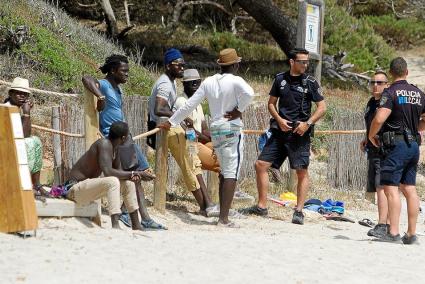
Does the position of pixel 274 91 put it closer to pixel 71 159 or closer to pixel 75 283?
pixel 71 159

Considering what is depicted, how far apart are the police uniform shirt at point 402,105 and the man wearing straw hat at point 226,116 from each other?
4.12 ft

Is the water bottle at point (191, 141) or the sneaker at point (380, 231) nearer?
the sneaker at point (380, 231)

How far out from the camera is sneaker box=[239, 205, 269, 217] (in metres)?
9.37

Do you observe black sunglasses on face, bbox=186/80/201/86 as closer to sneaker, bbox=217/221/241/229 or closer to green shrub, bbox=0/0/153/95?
sneaker, bbox=217/221/241/229

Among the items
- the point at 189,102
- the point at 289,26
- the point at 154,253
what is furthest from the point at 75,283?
the point at 289,26

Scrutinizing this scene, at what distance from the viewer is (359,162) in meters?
12.1

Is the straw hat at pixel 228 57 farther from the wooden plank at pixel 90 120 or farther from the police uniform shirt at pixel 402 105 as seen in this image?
the police uniform shirt at pixel 402 105

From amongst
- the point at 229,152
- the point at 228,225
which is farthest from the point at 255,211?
the point at 229,152

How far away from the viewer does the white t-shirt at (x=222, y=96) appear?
848 cm

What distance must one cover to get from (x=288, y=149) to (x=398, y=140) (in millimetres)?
1328

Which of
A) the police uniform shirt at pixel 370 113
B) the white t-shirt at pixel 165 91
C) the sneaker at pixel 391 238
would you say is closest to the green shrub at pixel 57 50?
the white t-shirt at pixel 165 91

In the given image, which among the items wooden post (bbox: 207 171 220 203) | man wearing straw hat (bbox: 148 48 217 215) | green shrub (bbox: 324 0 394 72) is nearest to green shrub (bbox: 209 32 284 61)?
green shrub (bbox: 324 0 394 72)

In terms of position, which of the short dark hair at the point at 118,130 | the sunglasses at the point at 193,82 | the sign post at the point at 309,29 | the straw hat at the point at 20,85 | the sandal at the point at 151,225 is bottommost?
the sandal at the point at 151,225

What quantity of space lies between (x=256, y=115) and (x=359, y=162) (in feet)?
5.68
